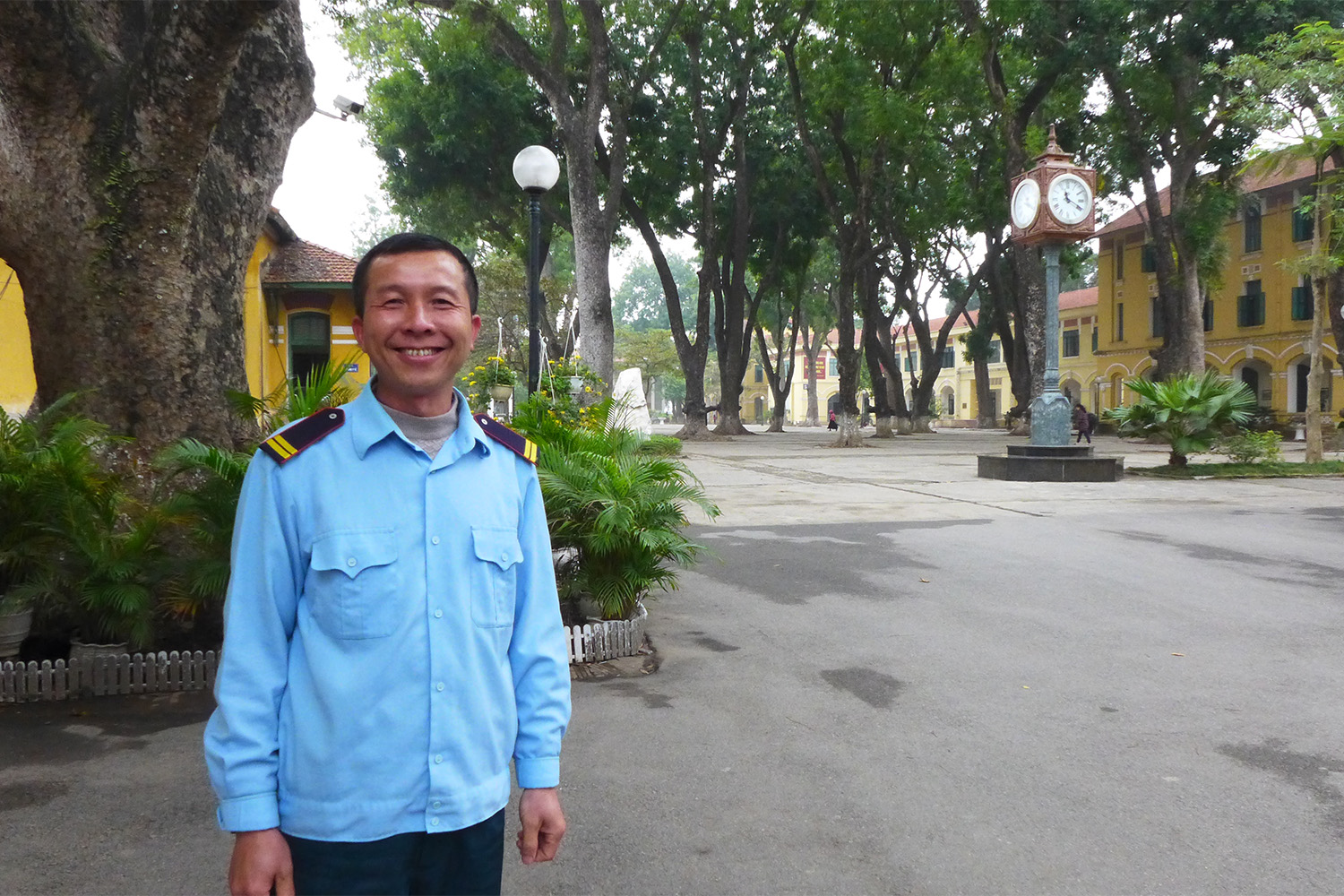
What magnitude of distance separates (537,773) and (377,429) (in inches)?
25.5

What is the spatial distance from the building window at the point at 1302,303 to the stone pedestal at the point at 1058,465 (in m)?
22.4

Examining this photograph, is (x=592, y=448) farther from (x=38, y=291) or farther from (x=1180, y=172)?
(x=1180, y=172)

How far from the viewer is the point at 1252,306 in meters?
35.7

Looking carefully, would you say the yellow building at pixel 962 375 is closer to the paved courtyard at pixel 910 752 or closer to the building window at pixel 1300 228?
the building window at pixel 1300 228

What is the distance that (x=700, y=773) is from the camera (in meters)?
3.68

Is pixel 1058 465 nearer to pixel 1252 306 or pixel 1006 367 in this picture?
pixel 1252 306

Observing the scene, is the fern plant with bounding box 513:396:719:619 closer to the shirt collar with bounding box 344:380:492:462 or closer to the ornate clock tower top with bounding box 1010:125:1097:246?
the shirt collar with bounding box 344:380:492:462

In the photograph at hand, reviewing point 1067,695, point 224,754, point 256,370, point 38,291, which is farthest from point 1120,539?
point 256,370

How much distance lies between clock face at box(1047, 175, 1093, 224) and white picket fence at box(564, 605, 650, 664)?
12.1 metres

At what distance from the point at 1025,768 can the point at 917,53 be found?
79.4 feet

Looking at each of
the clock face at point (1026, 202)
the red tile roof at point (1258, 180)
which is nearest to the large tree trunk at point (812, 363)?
the red tile roof at point (1258, 180)

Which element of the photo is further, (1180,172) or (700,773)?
(1180,172)

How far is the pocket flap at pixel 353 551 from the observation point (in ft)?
5.37

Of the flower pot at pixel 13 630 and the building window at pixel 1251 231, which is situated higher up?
the building window at pixel 1251 231
